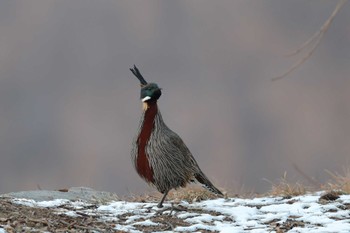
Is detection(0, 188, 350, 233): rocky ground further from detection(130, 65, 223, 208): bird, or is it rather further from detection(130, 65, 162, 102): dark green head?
detection(130, 65, 162, 102): dark green head

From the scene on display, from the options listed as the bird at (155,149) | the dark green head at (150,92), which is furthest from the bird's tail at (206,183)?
the dark green head at (150,92)

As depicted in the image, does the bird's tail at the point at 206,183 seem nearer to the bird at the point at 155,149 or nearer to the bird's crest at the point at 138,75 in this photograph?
the bird at the point at 155,149

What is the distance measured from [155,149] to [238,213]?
1192 millimetres

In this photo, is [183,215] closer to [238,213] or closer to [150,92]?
[238,213]

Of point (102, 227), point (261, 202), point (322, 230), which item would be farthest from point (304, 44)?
point (261, 202)

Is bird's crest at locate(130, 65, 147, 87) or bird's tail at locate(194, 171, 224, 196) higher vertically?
bird's crest at locate(130, 65, 147, 87)

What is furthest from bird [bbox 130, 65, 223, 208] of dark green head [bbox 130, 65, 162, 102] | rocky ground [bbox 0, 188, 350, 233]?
rocky ground [bbox 0, 188, 350, 233]

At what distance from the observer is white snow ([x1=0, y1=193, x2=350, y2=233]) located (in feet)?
22.7

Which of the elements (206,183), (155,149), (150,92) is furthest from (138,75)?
(206,183)

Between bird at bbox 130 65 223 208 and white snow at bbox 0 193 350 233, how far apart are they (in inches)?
14.3

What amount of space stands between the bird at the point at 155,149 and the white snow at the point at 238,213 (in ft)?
1.19

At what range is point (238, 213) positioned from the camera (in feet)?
25.0

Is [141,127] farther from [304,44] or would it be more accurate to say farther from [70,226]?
[304,44]

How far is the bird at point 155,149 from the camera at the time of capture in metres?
7.79
